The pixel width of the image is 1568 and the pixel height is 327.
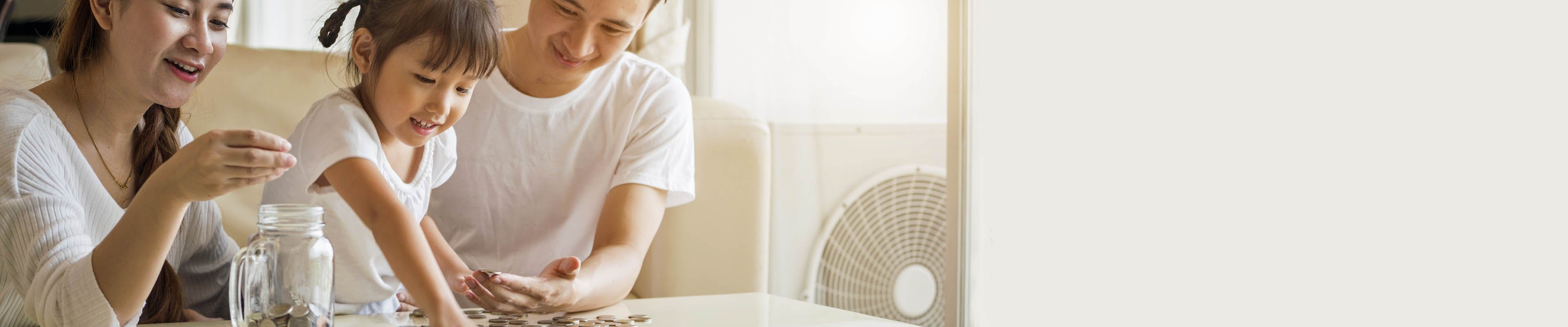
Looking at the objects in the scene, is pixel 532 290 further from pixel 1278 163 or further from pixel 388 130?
pixel 1278 163

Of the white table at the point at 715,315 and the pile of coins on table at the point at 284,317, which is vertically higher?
the pile of coins on table at the point at 284,317

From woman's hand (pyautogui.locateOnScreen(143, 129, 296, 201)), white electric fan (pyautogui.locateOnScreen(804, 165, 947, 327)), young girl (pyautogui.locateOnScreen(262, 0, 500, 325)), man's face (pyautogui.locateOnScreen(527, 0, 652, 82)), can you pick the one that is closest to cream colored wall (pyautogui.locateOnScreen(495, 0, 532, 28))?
man's face (pyautogui.locateOnScreen(527, 0, 652, 82))

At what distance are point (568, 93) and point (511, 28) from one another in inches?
3.8

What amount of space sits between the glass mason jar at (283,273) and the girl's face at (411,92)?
12cm

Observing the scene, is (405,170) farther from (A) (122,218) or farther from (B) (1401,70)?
(B) (1401,70)

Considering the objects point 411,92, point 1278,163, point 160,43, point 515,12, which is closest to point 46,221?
point 160,43

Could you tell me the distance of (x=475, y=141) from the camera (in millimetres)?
1104

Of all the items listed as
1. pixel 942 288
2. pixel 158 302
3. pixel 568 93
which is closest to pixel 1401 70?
pixel 942 288

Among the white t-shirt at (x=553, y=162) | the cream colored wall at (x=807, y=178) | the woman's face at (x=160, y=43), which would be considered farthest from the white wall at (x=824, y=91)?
the woman's face at (x=160, y=43)

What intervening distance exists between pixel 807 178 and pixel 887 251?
0.43 ft

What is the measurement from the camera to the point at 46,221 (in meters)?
0.82

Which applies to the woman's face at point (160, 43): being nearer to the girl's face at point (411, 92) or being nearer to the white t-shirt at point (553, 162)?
the girl's face at point (411, 92)

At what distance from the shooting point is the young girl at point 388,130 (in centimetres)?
88

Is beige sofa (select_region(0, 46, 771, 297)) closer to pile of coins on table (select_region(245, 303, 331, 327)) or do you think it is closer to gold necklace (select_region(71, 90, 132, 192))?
gold necklace (select_region(71, 90, 132, 192))
